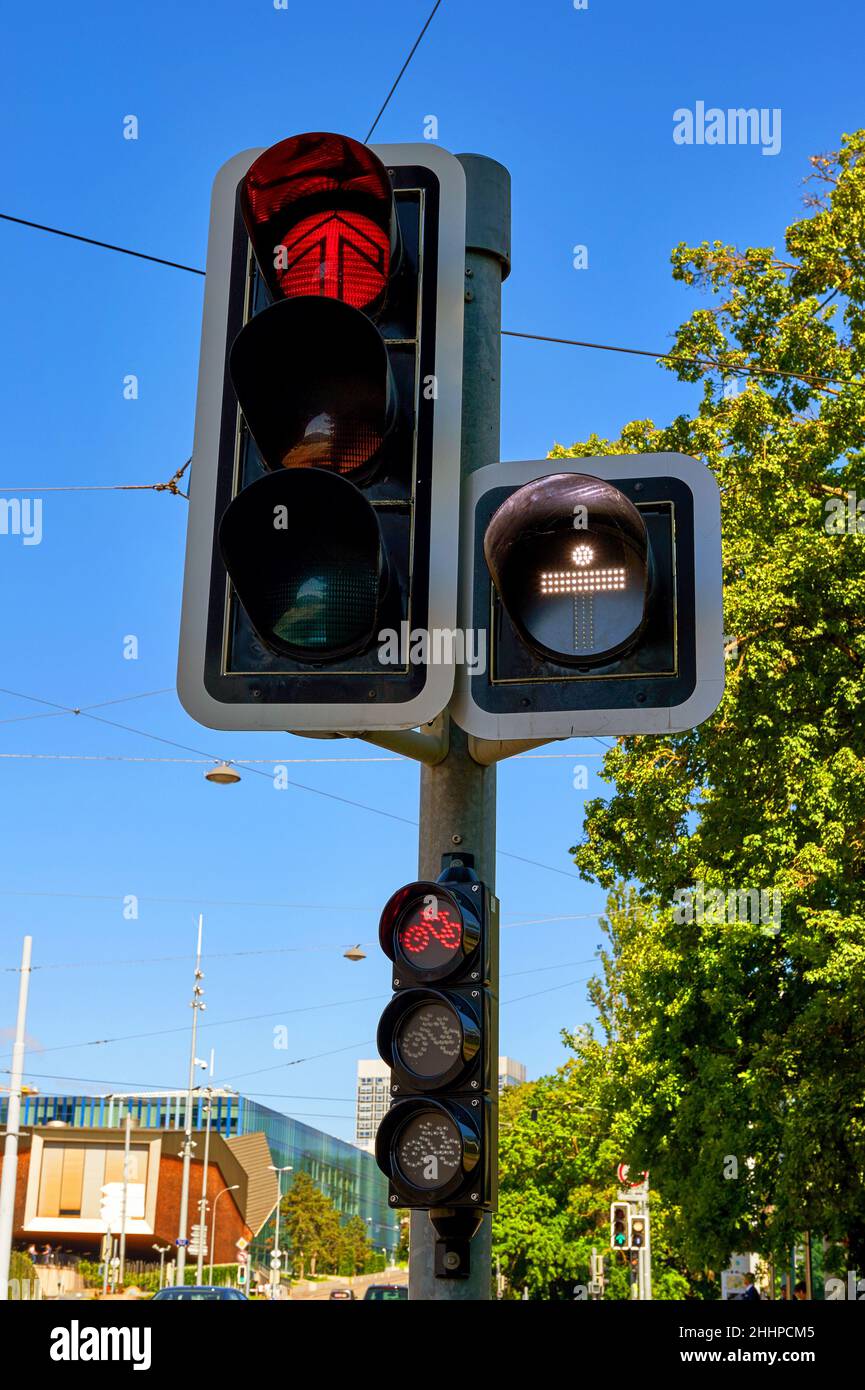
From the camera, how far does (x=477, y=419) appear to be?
13.7ft

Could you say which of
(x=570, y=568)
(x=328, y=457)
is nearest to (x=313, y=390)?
(x=328, y=457)

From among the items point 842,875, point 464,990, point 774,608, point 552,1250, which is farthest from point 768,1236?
point 552,1250

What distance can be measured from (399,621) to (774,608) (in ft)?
47.2

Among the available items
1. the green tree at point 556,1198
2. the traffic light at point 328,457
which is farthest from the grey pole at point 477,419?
the green tree at point 556,1198

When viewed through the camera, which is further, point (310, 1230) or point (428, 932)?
point (310, 1230)

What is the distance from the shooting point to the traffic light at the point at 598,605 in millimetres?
3027

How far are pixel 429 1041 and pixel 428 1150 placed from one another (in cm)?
26

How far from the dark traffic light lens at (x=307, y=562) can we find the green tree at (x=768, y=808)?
14.1 metres

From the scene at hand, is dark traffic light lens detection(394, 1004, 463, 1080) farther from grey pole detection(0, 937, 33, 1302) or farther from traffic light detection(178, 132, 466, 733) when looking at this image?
grey pole detection(0, 937, 33, 1302)

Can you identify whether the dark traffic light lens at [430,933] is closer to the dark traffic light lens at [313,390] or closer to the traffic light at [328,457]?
the traffic light at [328,457]

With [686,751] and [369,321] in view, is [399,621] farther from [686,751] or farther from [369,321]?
[686,751]

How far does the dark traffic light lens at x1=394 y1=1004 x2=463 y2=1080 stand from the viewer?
11.7 feet

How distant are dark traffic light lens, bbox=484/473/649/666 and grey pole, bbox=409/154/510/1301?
89 cm

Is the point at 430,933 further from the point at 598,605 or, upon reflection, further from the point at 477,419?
the point at 477,419
